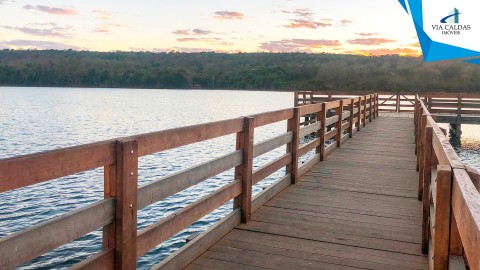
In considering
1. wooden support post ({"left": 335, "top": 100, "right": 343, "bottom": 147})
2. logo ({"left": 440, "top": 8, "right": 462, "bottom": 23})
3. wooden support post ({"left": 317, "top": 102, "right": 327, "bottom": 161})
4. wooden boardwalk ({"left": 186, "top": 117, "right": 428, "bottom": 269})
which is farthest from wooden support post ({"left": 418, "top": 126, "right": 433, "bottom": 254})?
logo ({"left": 440, "top": 8, "right": 462, "bottom": 23})

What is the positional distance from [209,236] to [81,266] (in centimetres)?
190

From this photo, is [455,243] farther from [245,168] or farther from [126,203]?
[245,168]

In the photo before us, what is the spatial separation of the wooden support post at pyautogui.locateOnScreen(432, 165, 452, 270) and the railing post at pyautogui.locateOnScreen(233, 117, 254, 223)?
97.9 inches

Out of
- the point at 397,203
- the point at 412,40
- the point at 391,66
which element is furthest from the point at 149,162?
the point at 391,66

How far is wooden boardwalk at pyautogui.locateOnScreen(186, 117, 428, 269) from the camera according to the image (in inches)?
175

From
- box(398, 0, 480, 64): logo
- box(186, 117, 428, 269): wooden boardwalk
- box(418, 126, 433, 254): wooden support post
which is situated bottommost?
box(186, 117, 428, 269): wooden boardwalk

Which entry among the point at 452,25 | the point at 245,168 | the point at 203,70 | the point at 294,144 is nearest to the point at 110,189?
the point at 245,168

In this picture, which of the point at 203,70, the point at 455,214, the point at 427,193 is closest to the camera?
the point at 455,214

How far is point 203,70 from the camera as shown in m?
161

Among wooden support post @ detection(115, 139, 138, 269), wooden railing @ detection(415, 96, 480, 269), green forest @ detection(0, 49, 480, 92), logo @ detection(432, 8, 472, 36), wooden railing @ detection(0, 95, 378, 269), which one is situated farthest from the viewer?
green forest @ detection(0, 49, 480, 92)

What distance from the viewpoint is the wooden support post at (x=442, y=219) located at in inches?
122

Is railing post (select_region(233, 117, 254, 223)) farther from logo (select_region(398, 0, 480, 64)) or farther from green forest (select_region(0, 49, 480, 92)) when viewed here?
green forest (select_region(0, 49, 480, 92))

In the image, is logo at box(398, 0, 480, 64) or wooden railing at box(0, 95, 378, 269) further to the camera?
logo at box(398, 0, 480, 64)

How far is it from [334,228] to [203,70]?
157968mm
